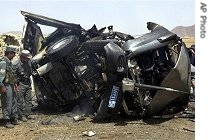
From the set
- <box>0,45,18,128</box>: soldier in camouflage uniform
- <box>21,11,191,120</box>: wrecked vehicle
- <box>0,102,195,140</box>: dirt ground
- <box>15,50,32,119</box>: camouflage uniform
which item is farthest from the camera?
<box>15,50,32,119</box>: camouflage uniform

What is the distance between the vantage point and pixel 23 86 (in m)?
7.89

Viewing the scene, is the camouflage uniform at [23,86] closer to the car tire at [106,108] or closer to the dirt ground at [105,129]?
the dirt ground at [105,129]

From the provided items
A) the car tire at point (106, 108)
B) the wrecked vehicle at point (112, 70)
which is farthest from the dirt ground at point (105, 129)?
the wrecked vehicle at point (112, 70)

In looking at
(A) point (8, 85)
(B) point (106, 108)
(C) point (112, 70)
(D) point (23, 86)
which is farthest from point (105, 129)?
(D) point (23, 86)

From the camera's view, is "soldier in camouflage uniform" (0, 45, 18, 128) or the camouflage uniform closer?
"soldier in camouflage uniform" (0, 45, 18, 128)

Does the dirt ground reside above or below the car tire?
below

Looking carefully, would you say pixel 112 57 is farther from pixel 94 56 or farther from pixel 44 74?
pixel 44 74

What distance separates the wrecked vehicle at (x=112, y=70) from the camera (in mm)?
6984

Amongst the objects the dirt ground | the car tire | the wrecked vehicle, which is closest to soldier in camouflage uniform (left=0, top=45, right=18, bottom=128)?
the dirt ground

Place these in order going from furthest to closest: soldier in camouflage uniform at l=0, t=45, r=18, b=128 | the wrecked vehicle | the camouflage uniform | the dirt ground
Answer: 1. the camouflage uniform
2. soldier in camouflage uniform at l=0, t=45, r=18, b=128
3. the wrecked vehicle
4. the dirt ground

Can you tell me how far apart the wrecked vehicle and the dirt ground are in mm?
268

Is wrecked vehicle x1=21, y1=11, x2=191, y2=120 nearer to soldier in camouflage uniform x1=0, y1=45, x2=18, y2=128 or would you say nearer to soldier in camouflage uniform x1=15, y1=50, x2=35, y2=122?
soldier in camouflage uniform x1=15, y1=50, x2=35, y2=122

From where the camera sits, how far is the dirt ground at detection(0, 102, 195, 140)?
614cm
